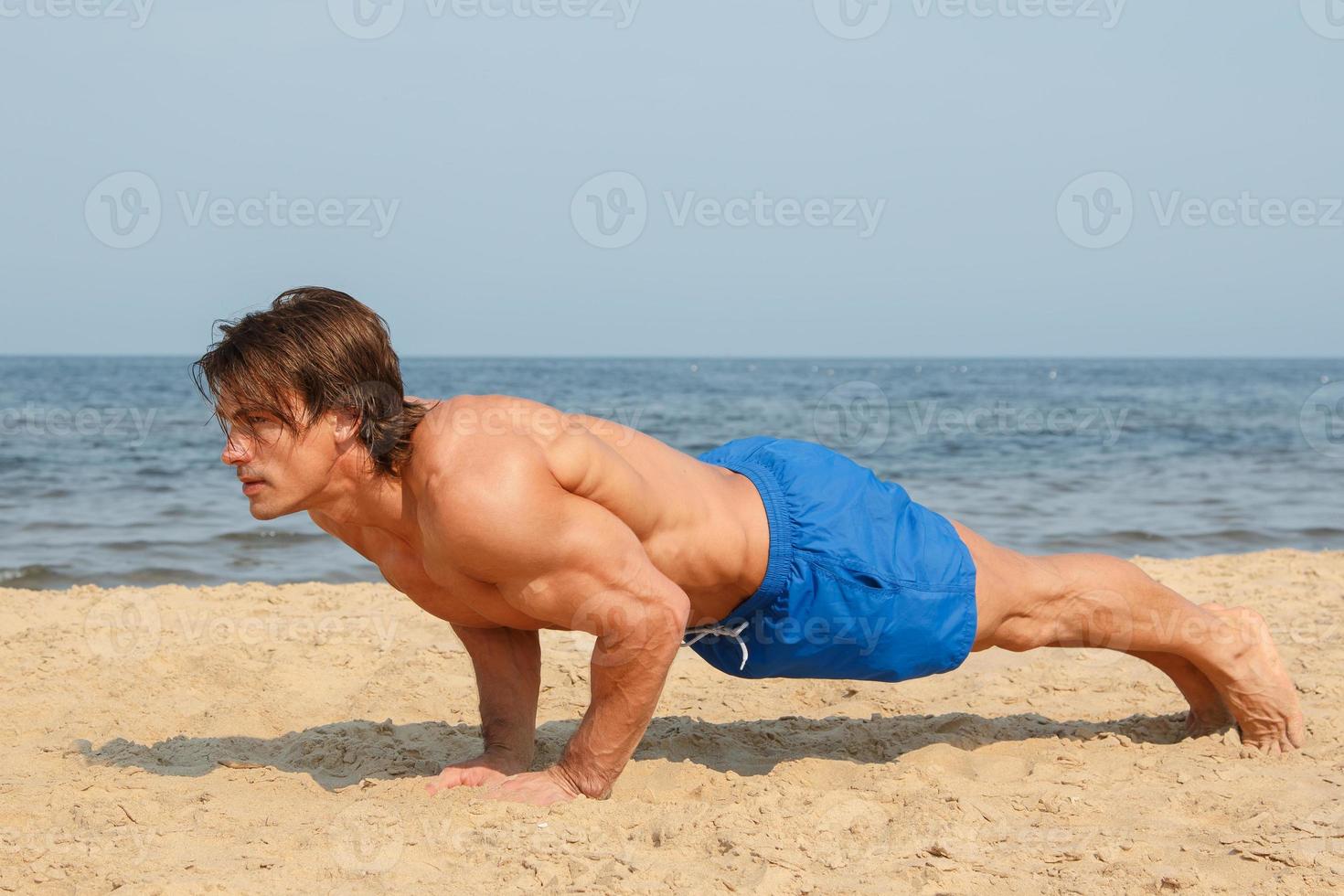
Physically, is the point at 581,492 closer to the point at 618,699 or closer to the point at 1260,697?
the point at 618,699

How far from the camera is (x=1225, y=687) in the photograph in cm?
310

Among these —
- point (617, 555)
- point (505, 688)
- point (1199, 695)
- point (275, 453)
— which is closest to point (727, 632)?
point (617, 555)

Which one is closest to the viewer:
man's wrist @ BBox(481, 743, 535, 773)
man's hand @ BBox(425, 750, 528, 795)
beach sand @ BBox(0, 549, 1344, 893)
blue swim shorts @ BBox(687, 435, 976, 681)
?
beach sand @ BBox(0, 549, 1344, 893)

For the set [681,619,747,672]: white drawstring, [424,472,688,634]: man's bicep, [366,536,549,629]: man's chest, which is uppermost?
[424,472,688,634]: man's bicep

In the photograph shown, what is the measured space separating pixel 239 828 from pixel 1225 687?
8.54 feet

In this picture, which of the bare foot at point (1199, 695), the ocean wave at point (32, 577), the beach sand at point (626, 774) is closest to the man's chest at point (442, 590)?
the beach sand at point (626, 774)

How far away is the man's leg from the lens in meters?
2.88

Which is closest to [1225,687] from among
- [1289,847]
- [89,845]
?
[1289,847]

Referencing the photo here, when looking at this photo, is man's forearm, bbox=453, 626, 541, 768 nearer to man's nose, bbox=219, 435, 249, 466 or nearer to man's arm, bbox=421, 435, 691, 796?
man's arm, bbox=421, 435, 691, 796

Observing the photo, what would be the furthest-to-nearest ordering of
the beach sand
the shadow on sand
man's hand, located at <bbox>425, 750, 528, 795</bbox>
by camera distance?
the shadow on sand → man's hand, located at <bbox>425, 750, 528, 795</bbox> → the beach sand

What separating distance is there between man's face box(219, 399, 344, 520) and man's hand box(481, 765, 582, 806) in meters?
0.83

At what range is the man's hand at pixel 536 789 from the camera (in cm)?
257

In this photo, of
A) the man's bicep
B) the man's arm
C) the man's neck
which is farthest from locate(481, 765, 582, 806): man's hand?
the man's neck

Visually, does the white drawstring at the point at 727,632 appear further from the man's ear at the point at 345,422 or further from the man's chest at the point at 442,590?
the man's ear at the point at 345,422
